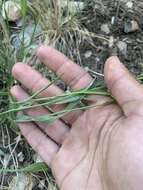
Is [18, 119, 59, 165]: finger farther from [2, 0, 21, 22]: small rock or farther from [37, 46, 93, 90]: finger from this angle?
[2, 0, 21, 22]: small rock

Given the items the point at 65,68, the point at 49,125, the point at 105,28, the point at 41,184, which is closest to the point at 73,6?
the point at 105,28

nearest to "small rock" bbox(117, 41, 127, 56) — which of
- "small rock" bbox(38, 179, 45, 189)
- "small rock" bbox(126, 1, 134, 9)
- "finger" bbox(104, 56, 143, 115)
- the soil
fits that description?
the soil

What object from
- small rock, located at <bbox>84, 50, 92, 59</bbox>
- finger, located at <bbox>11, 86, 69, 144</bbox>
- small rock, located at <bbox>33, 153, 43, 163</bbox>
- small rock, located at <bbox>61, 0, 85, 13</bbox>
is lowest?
small rock, located at <bbox>33, 153, 43, 163</bbox>

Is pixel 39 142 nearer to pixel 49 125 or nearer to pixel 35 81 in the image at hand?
pixel 49 125

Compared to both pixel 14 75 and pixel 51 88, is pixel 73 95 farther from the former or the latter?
pixel 14 75

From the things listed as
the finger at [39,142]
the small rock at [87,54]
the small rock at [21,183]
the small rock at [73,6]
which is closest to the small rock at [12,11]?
the small rock at [73,6]

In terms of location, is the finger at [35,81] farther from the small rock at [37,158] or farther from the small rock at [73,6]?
the small rock at [73,6]
